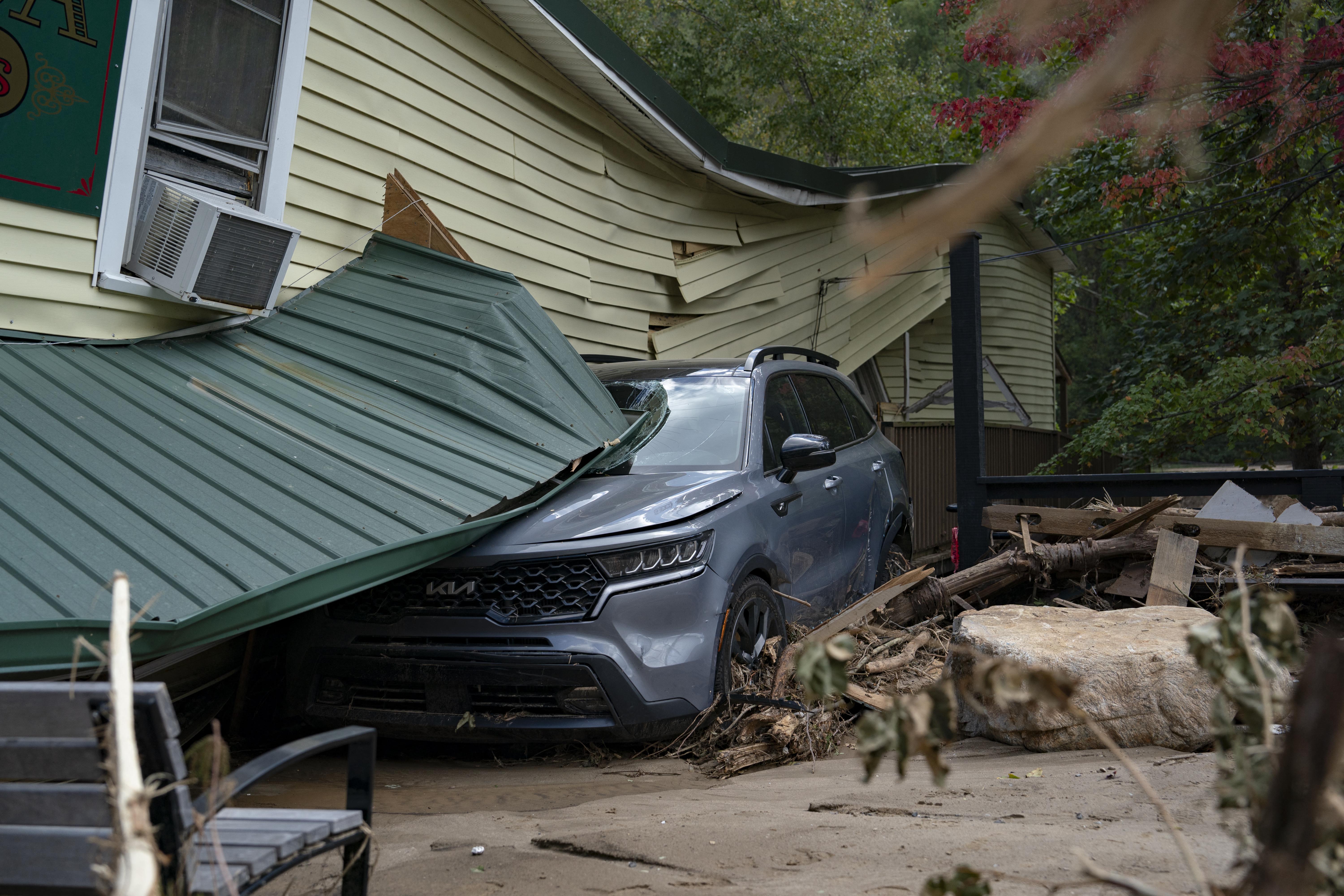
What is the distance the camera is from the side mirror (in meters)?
5.25

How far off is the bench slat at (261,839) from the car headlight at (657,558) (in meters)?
2.22

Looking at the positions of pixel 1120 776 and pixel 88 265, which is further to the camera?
pixel 88 265

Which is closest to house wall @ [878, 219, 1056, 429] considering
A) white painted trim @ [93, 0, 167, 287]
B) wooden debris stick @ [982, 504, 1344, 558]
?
wooden debris stick @ [982, 504, 1344, 558]

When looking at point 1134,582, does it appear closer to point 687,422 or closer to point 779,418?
point 779,418

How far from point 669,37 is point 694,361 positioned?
17.0 meters

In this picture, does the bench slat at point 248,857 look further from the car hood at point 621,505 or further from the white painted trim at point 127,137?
the white painted trim at point 127,137

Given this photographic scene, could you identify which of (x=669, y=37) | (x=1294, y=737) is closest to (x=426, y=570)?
(x=1294, y=737)

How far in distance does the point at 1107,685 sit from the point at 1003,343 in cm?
1351

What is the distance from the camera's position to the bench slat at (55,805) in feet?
6.19

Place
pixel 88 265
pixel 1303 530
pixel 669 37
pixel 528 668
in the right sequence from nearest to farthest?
pixel 528 668 < pixel 88 265 < pixel 1303 530 < pixel 669 37

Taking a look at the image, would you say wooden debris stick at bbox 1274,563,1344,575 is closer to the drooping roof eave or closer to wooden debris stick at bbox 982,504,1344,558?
wooden debris stick at bbox 982,504,1344,558

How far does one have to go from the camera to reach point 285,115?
573cm

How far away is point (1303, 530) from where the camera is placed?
5883 mm

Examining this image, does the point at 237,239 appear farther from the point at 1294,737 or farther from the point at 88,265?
the point at 1294,737
